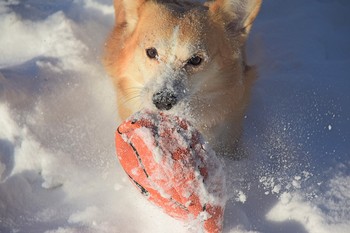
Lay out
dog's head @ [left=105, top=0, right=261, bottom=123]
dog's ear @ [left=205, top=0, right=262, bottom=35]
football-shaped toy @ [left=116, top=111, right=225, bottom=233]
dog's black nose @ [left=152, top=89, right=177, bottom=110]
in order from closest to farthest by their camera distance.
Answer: football-shaped toy @ [left=116, top=111, right=225, bottom=233] → dog's black nose @ [left=152, top=89, right=177, bottom=110] → dog's head @ [left=105, top=0, right=261, bottom=123] → dog's ear @ [left=205, top=0, right=262, bottom=35]

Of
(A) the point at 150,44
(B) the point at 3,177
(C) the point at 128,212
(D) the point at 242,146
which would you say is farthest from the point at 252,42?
(B) the point at 3,177

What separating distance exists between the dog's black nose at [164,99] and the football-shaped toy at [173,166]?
0.18m

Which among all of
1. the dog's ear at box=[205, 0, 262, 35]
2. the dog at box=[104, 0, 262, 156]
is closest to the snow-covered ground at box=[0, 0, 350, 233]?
the dog at box=[104, 0, 262, 156]

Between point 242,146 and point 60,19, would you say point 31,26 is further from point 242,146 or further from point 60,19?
point 242,146

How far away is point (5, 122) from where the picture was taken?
284cm

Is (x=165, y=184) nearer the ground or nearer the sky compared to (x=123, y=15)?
nearer the ground

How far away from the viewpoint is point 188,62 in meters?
2.56

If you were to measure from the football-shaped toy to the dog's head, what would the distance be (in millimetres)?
279

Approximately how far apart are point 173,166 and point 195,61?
76 cm

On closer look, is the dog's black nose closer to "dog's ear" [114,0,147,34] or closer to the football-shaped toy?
the football-shaped toy

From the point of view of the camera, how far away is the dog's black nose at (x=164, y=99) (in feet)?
7.84

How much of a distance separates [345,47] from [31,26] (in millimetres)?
2311

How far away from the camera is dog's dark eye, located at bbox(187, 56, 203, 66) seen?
8.43 ft

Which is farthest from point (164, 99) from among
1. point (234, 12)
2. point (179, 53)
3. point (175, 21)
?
point (234, 12)
